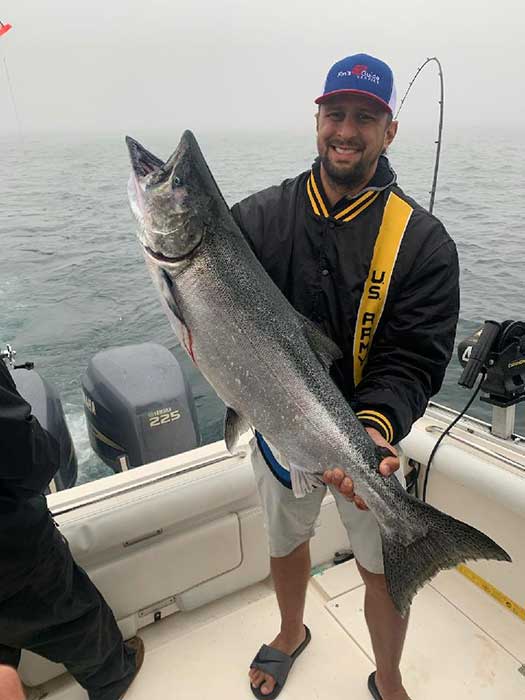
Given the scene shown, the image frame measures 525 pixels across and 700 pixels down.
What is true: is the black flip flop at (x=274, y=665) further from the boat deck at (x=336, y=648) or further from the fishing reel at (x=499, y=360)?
the fishing reel at (x=499, y=360)

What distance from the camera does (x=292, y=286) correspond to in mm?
2359

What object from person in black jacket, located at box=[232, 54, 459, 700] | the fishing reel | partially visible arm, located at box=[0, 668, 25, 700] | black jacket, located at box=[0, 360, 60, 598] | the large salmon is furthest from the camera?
the fishing reel

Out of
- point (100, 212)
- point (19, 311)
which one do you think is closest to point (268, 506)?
point (19, 311)

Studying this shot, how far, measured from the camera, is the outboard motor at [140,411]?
3.91m

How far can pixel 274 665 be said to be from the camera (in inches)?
109

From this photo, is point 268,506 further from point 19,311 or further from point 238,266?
point 19,311

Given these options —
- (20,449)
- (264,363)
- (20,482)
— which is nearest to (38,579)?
(20,482)

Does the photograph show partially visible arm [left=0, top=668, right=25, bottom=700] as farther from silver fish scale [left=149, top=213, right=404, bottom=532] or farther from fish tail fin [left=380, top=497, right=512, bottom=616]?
fish tail fin [left=380, top=497, right=512, bottom=616]

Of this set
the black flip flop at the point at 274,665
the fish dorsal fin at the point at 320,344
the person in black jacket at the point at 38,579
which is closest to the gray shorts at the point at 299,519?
the black flip flop at the point at 274,665

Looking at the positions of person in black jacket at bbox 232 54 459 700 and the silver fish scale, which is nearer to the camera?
the silver fish scale

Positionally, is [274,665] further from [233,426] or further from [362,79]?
[362,79]

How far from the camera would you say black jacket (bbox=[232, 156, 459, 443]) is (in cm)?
221

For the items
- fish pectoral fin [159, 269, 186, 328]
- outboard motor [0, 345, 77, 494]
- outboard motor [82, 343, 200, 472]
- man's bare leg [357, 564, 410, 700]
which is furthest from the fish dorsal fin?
outboard motor [0, 345, 77, 494]

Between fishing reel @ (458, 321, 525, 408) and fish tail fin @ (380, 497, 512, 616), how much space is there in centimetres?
102
